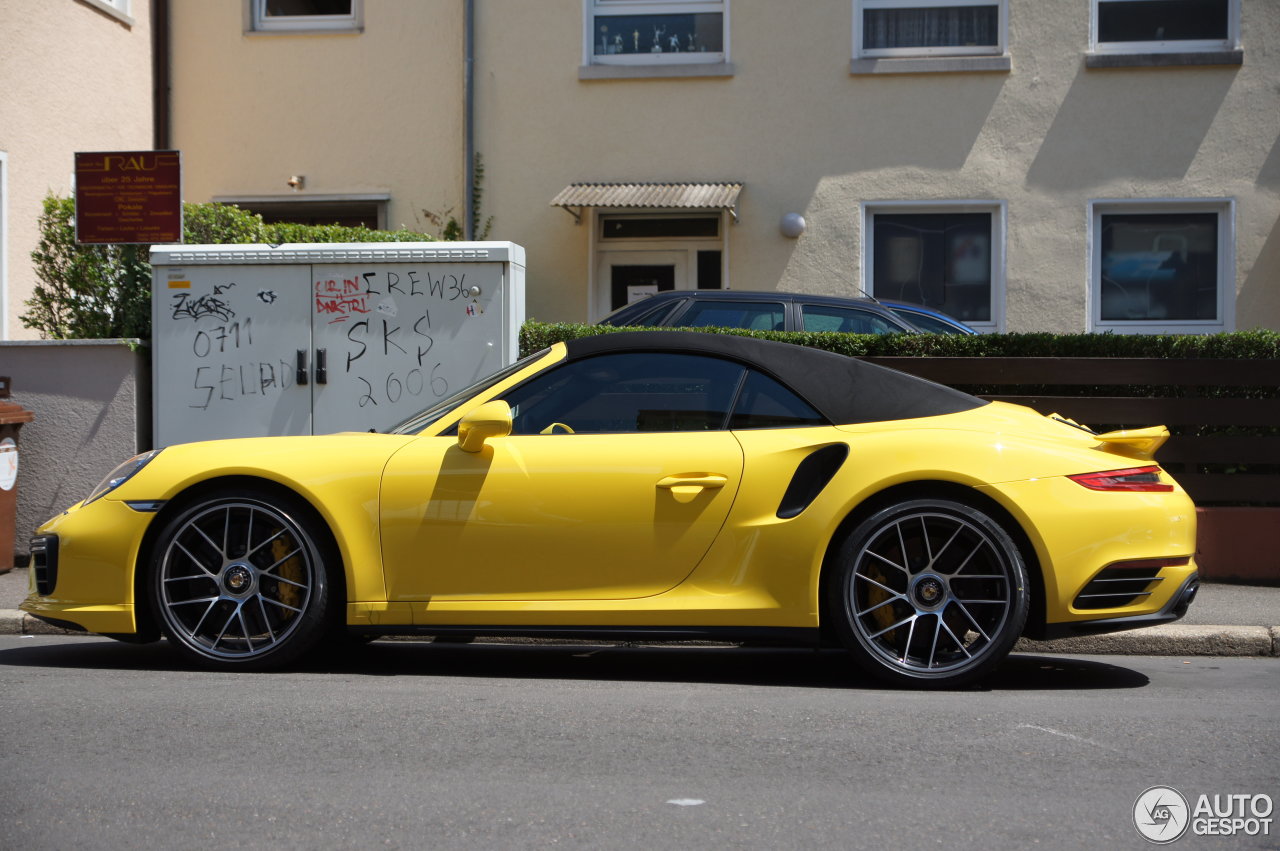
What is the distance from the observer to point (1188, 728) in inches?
184

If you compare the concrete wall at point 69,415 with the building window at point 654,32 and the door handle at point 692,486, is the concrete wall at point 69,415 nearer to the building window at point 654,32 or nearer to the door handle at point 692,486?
the door handle at point 692,486

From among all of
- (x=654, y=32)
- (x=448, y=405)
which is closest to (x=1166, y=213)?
(x=654, y=32)

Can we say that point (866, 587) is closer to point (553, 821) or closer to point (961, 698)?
point (961, 698)

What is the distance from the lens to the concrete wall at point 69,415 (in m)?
8.77

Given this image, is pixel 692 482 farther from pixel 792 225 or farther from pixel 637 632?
pixel 792 225

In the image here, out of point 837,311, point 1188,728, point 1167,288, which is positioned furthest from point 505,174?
point 1188,728

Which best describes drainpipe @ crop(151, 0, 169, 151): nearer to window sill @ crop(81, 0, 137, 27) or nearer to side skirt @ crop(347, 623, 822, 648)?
window sill @ crop(81, 0, 137, 27)

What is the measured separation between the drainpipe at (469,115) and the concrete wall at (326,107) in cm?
11

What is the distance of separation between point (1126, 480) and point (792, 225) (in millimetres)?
8968

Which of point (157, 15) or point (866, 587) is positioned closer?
point (866, 587)

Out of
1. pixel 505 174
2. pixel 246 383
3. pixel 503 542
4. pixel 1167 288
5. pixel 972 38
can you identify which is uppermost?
pixel 972 38

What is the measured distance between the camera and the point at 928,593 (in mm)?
5141

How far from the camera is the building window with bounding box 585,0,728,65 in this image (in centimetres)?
1416

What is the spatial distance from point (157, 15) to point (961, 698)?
12.8m
